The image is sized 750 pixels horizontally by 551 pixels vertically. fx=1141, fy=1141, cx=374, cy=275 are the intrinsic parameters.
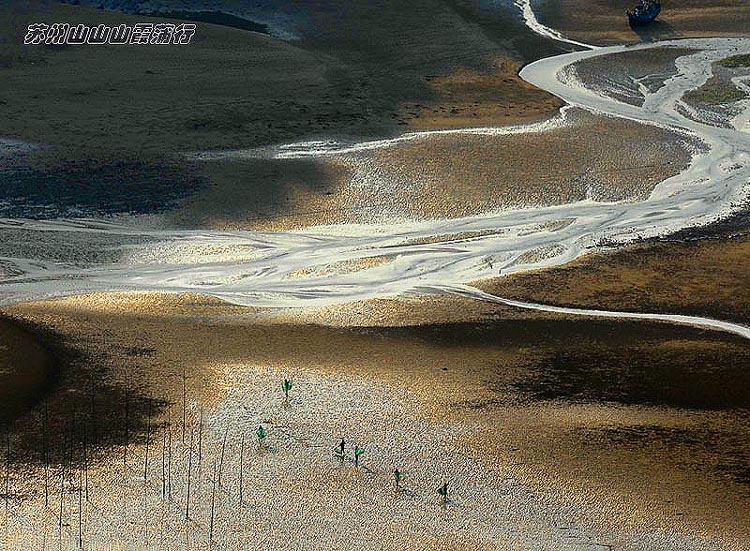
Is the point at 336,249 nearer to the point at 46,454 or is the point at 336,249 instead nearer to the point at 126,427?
the point at 126,427

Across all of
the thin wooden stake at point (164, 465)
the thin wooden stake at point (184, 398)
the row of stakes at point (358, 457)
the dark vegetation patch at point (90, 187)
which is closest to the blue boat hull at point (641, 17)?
the dark vegetation patch at point (90, 187)

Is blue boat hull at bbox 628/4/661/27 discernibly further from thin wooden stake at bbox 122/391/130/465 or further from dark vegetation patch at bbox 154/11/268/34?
thin wooden stake at bbox 122/391/130/465

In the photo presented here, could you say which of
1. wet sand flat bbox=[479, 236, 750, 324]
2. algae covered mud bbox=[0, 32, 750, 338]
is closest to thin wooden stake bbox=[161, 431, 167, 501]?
algae covered mud bbox=[0, 32, 750, 338]

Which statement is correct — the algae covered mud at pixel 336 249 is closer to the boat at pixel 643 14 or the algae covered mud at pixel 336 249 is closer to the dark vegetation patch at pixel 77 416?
the dark vegetation patch at pixel 77 416

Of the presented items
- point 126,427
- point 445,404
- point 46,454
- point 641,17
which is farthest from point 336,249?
point 641,17

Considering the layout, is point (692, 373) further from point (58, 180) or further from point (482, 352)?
point (58, 180)

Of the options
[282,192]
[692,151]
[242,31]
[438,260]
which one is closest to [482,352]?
[438,260]
